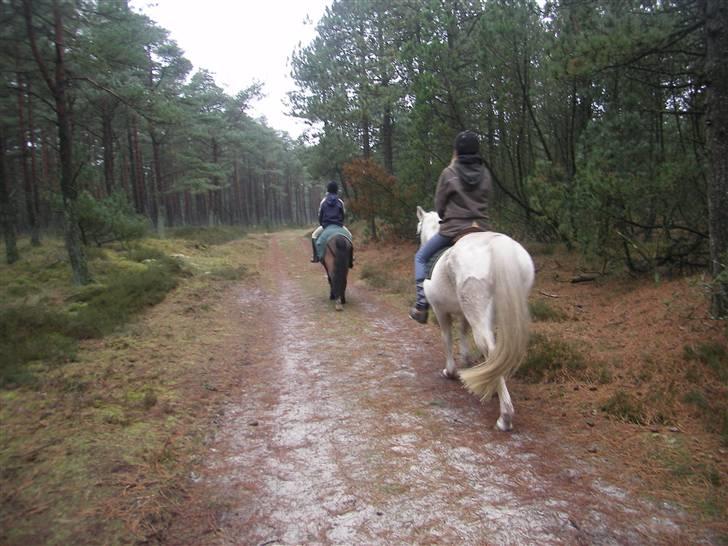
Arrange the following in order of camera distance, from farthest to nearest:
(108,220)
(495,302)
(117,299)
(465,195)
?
(108,220) → (117,299) → (465,195) → (495,302)

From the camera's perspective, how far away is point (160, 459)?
10.4 feet

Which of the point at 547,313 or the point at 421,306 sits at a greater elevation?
the point at 421,306

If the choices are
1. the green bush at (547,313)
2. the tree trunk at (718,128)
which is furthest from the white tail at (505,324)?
the green bush at (547,313)

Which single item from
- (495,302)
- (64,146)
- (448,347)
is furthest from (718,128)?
(64,146)

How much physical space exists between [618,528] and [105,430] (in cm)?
360

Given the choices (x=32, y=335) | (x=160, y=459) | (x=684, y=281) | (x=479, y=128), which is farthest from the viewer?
(x=479, y=128)

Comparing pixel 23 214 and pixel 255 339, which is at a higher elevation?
pixel 23 214

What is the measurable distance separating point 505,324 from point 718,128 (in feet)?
12.1

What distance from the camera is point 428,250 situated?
4.96m

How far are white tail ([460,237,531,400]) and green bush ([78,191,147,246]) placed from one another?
13.0m

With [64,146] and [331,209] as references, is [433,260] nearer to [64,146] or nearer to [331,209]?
[331,209]

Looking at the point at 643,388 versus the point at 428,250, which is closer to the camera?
the point at 643,388

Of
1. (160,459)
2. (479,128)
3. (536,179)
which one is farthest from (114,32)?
(160,459)

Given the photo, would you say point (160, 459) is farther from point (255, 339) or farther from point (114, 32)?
point (114, 32)
